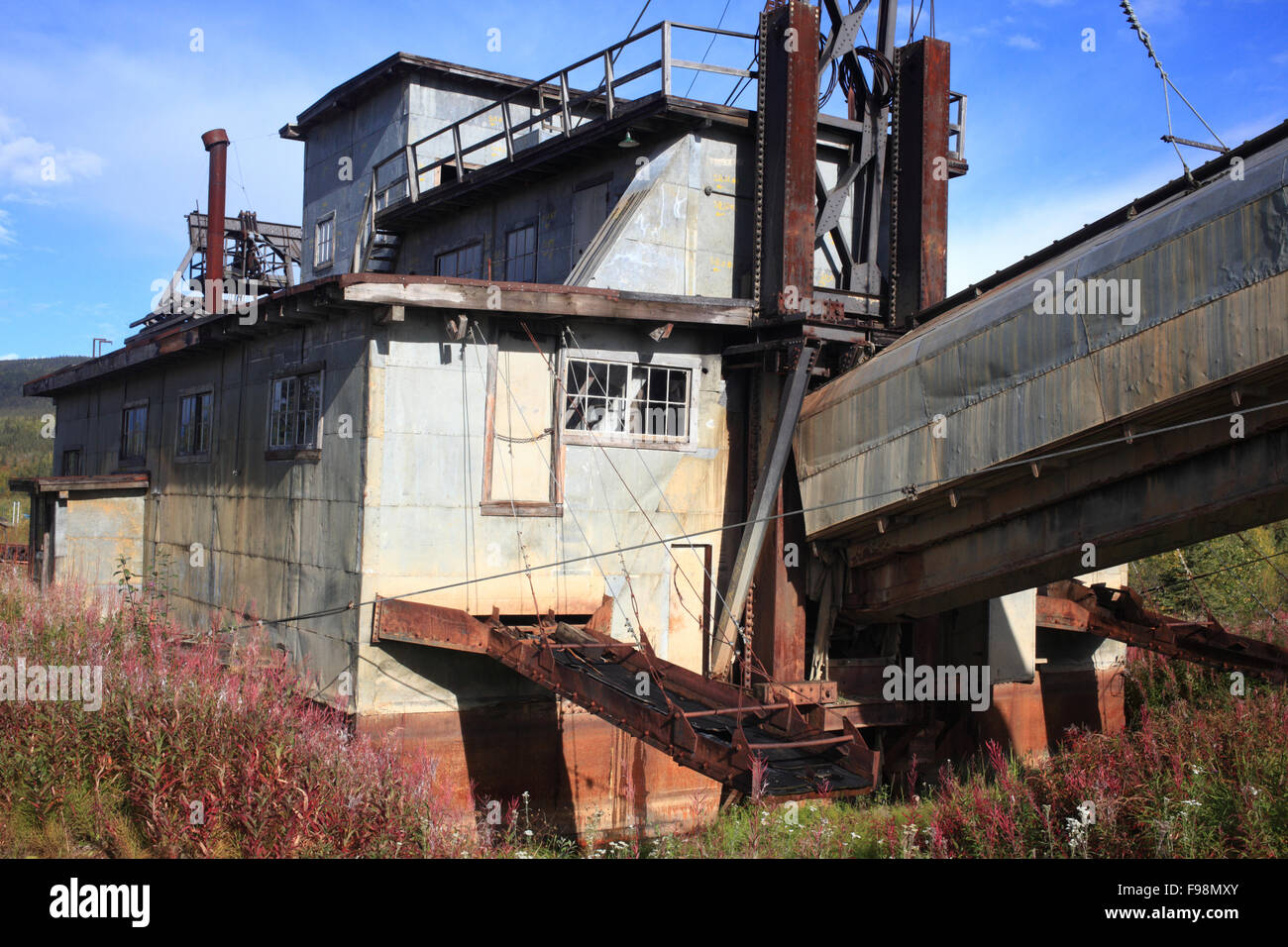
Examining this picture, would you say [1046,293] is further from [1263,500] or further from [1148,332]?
[1263,500]

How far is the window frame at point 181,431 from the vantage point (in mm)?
16203

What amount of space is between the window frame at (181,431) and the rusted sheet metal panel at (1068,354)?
9.68 m

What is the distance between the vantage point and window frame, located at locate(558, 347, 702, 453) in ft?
39.6

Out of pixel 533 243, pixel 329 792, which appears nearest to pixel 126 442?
pixel 533 243

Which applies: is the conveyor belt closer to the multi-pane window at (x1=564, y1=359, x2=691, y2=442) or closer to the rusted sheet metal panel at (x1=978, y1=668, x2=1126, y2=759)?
the multi-pane window at (x1=564, y1=359, x2=691, y2=442)

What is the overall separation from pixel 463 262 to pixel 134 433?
24.7ft

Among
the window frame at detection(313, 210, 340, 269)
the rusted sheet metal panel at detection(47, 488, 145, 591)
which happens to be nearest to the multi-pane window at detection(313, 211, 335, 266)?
the window frame at detection(313, 210, 340, 269)

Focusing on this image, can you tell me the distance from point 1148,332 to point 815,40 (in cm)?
618

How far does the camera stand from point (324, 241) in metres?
24.3

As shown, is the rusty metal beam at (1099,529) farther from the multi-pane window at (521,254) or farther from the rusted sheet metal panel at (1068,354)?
the multi-pane window at (521,254)

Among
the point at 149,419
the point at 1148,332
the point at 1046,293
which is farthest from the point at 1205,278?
the point at 149,419

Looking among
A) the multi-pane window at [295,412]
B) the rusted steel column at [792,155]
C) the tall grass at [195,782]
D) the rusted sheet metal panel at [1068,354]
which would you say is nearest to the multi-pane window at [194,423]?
the multi-pane window at [295,412]

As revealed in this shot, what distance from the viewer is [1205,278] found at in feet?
25.8
